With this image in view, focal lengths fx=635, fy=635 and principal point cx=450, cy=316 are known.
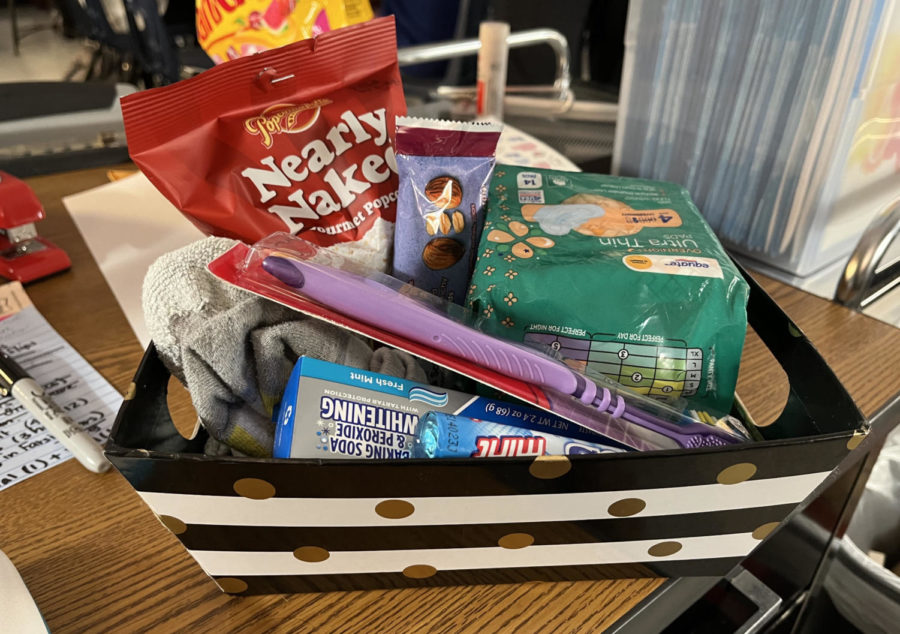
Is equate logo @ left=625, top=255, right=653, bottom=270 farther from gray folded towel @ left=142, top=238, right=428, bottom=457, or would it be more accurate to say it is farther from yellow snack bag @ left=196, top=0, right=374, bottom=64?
yellow snack bag @ left=196, top=0, right=374, bottom=64

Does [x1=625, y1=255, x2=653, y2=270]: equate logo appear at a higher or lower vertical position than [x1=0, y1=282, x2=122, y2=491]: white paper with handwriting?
higher

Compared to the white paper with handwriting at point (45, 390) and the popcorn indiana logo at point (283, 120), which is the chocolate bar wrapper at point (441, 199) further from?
the white paper with handwriting at point (45, 390)

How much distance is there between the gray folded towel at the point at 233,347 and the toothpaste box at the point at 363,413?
0.13 feet

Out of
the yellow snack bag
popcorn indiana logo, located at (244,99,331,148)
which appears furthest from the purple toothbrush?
the yellow snack bag

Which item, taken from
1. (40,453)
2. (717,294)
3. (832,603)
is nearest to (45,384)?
(40,453)

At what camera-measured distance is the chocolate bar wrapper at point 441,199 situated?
1.37ft

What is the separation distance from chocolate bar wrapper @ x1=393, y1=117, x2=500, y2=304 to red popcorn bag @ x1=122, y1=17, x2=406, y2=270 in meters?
0.04

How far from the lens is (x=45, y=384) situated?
0.50 meters

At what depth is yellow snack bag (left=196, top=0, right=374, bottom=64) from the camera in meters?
0.52

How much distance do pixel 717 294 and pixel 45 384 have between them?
0.49m

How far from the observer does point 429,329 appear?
0.33 metres

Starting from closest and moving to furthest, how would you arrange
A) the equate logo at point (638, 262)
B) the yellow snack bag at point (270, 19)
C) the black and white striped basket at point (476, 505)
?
the black and white striped basket at point (476, 505)
the equate logo at point (638, 262)
the yellow snack bag at point (270, 19)

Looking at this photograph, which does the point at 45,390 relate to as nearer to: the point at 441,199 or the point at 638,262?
the point at 441,199

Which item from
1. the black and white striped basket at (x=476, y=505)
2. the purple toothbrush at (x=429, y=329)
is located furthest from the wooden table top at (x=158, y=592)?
the purple toothbrush at (x=429, y=329)
